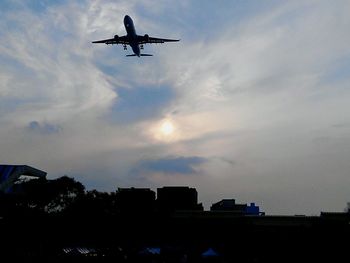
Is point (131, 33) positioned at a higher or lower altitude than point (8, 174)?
higher

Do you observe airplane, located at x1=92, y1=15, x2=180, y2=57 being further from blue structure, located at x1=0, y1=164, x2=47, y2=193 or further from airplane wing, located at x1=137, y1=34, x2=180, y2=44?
blue structure, located at x1=0, y1=164, x2=47, y2=193

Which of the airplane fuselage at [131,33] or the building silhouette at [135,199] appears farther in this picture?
the building silhouette at [135,199]

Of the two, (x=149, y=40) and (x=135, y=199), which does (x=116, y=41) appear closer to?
(x=149, y=40)

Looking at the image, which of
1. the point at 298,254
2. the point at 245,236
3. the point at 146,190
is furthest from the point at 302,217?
the point at 146,190

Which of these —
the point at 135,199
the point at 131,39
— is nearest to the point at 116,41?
the point at 131,39

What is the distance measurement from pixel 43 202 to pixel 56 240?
22.4m

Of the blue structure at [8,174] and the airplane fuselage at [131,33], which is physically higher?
the airplane fuselage at [131,33]

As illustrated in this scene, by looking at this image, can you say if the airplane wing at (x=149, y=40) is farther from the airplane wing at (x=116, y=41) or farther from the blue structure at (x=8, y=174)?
the blue structure at (x=8, y=174)

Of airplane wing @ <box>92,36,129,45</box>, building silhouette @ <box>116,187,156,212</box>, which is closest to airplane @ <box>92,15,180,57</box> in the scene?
airplane wing @ <box>92,36,129,45</box>

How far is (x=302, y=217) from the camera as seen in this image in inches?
4663

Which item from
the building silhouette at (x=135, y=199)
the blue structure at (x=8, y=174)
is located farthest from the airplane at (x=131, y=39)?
the building silhouette at (x=135, y=199)

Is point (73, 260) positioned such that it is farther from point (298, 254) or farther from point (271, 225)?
point (271, 225)

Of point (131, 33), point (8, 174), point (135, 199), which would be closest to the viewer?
point (131, 33)

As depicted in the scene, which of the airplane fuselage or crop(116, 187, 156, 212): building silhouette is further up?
the airplane fuselage
